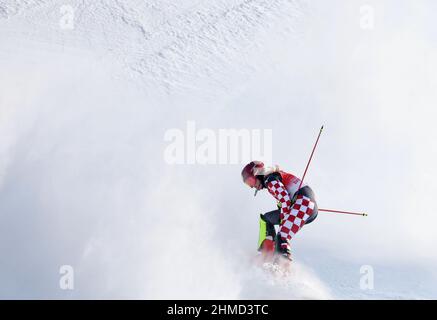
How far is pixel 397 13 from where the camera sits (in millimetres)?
17078

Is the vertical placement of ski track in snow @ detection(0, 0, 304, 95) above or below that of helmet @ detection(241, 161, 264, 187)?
above

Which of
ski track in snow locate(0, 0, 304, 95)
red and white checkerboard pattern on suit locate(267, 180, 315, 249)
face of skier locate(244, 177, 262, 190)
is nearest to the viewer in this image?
red and white checkerboard pattern on suit locate(267, 180, 315, 249)

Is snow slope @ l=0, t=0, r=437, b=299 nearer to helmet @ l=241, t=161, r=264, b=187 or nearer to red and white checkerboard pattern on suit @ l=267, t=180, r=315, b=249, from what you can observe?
red and white checkerboard pattern on suit @ l=267, t=180, r=315, b=249

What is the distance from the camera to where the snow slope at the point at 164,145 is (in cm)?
901

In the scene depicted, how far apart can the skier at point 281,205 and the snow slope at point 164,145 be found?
41cm

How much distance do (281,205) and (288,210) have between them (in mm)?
94

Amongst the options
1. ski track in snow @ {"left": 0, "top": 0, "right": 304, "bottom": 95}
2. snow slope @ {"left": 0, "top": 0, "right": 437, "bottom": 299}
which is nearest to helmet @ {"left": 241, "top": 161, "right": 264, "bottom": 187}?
snow slope @ {"left": 0, "top": 0, "right": 437, "bottom": 299}

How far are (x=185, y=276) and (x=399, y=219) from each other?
4.92 metres

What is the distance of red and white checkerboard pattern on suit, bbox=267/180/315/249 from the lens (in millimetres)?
8438

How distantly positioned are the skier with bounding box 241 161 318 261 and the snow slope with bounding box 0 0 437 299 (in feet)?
1.33

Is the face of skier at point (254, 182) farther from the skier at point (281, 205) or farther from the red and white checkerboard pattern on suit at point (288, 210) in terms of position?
the red and white checkerboard pattern on suit at point (288, 210)
